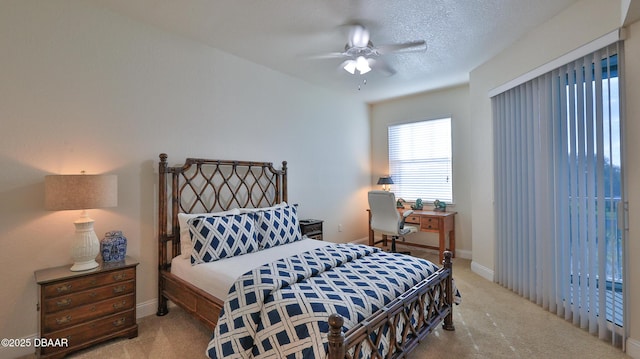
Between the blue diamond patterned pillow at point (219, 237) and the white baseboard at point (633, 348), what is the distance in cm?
303

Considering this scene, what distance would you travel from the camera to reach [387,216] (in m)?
4.53

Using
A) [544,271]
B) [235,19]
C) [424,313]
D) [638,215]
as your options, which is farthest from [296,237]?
[638,215]

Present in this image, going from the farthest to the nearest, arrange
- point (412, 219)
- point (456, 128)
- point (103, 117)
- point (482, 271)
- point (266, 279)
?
point (456, 128)
point (412, 219)
point (482, 271)
point (103, 117)
point (266, 279)

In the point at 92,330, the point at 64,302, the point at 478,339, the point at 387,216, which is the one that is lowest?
the point at 478,339

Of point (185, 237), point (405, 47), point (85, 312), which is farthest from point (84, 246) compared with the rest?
point (405, 47)

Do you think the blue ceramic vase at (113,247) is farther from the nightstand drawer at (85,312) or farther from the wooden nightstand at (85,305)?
the nightstand drawer at (85,312)

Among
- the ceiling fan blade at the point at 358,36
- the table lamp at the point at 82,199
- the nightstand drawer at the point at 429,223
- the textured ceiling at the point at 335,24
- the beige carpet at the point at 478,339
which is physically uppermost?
the textured ceiling at the point at 335,24

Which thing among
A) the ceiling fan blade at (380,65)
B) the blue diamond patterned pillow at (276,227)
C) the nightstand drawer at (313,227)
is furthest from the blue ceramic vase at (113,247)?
the ceiling fan blade at (380,65)

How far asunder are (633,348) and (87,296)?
400cm

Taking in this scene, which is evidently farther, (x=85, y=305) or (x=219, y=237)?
(x=219, y=237)

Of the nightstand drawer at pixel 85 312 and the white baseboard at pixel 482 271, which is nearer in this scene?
the nightstand drawer at pixel 85 312

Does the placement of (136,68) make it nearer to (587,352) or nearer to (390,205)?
(390,205)

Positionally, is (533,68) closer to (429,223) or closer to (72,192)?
(429,223)

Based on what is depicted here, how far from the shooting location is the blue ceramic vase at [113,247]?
2.50 m
